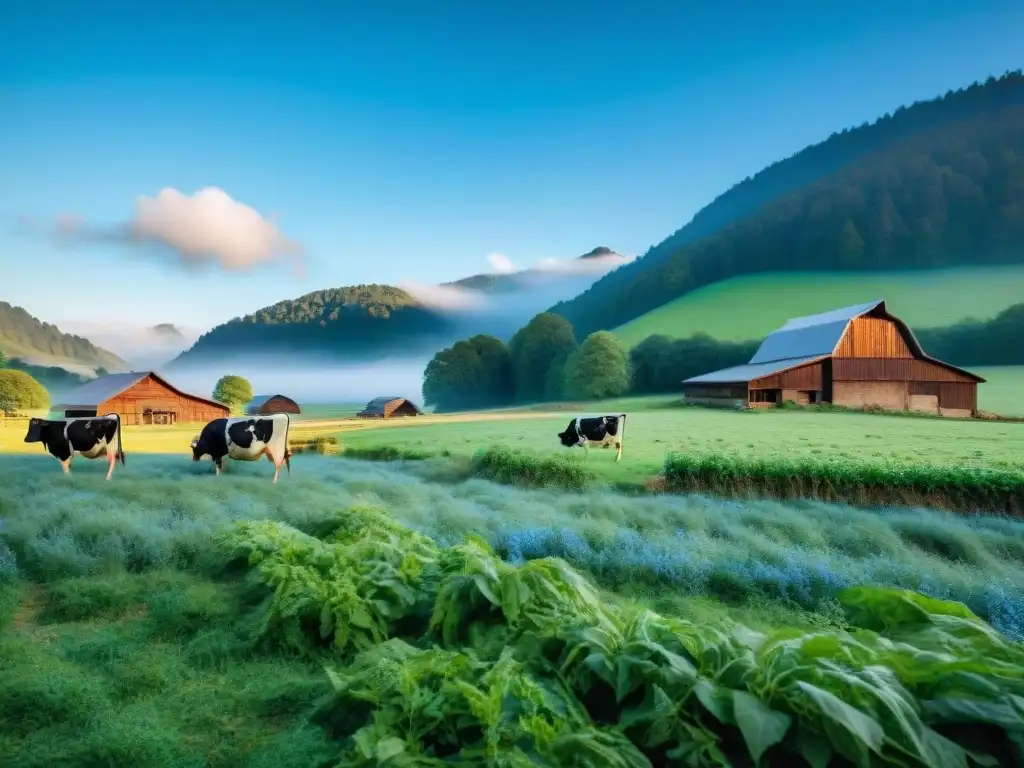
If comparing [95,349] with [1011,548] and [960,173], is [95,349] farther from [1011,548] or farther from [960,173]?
[960,173]

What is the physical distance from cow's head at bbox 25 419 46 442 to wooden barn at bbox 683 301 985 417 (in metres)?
8.19

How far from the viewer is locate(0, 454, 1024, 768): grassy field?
2.15m

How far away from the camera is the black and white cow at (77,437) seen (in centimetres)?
670

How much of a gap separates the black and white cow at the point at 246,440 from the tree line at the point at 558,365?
89.5 inches

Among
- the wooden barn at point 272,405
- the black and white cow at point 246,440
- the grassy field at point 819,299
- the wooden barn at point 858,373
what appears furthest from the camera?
the wooden barn at point 272,405

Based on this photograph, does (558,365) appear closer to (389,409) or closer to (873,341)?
(389,409)

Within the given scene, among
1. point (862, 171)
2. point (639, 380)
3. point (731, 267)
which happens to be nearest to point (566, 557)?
point (639, 380)

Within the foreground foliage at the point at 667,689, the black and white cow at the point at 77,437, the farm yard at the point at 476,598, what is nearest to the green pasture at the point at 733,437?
the farm yard at the point at 476,598

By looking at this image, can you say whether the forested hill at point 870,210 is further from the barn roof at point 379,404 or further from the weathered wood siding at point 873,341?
the barn roof at point 379,404

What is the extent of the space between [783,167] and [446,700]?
821 centimetres

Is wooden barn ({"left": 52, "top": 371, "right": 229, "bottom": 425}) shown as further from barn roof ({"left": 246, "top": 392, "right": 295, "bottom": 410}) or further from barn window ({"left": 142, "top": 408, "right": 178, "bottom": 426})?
barn roof ({"left": 246, "top": 392, "right": 295, "bottom": 410})

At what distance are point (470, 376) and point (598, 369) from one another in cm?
195

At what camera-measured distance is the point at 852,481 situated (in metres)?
5.43

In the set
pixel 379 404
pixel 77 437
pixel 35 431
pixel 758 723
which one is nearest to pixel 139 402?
pixel 77 437
